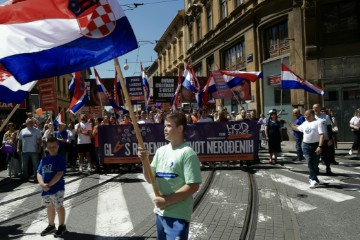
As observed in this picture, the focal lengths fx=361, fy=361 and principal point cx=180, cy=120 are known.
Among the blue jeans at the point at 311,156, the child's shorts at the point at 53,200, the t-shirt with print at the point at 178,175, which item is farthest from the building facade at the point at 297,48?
the t-shirt with print at the point at 178,175

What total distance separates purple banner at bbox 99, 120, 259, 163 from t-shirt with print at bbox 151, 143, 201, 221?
27.5ft

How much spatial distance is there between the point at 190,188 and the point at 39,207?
17.5 ft

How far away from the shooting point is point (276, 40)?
21531 mm

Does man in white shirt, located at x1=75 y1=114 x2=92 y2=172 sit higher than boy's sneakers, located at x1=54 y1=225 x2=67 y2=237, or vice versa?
man in white shirt, located at x1=75 y1=114 x2=92 y2=172

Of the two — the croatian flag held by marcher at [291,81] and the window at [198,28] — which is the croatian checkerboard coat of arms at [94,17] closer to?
the croatian flag held by marcher at [291,81]

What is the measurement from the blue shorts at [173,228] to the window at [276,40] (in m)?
18.6

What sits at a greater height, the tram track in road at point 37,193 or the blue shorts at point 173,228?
the blue shorts at point 173,228

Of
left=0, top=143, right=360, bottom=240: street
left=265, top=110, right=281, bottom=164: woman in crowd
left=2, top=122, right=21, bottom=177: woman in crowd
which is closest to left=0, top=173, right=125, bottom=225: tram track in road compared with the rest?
left=0, top=143, right=360, bottom=240: street

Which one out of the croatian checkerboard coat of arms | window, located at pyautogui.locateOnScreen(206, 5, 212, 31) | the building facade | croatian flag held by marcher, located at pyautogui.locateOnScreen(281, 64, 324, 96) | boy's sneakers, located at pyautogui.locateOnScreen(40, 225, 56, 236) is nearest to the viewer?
the croatian checkerboard coat of arms

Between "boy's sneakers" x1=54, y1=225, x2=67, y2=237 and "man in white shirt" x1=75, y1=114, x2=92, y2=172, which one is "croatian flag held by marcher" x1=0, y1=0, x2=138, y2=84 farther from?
"man in white shirt" x1=75, y1=114, x2=92, y2=172

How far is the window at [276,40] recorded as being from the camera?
20.6m

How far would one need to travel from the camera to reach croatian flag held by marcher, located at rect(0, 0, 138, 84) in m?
3.65

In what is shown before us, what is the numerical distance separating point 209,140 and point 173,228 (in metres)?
8.63

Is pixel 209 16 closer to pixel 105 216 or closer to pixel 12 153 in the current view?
pixel 12 153
